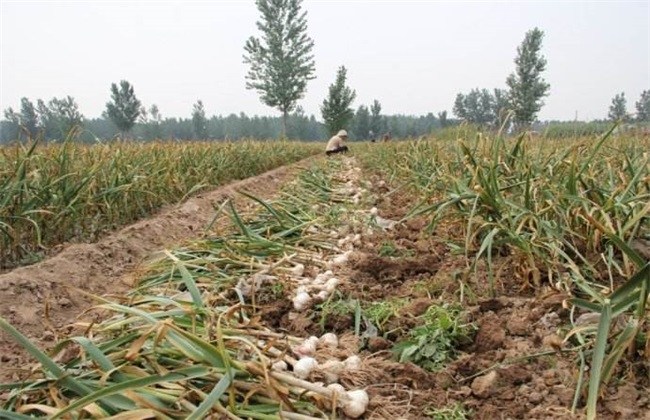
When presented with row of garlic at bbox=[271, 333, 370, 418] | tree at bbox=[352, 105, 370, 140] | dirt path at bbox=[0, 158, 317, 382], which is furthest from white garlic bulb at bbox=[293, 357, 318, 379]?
tree at bbox=[352, 105, 370, 140]

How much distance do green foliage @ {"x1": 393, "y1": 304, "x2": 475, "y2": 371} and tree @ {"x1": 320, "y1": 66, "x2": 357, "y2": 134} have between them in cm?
2783

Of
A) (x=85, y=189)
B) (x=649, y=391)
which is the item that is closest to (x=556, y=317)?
(x=649, y=391)

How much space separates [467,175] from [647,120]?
15.8 feet

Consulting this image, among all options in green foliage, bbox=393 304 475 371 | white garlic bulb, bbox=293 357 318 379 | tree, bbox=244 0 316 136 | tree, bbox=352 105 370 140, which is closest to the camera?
white garlic bulb, bbox=293 357 318 379

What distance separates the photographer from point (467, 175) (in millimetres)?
2557

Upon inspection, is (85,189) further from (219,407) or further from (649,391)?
(649,391)

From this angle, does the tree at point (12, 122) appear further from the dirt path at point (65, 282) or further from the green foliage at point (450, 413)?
the green foliage at point (450, 413)

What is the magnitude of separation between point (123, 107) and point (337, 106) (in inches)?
639

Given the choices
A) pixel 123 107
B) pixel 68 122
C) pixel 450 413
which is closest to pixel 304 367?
pixel 450 413

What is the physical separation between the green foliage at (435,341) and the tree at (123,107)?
32.9m

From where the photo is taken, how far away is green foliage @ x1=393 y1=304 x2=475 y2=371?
140 centimetres

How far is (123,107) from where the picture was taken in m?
31.5

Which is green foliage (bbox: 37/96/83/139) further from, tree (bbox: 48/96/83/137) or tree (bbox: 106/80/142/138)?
tree (bbox: 106/80/142/138)

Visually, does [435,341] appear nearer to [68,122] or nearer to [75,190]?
[75,190]
